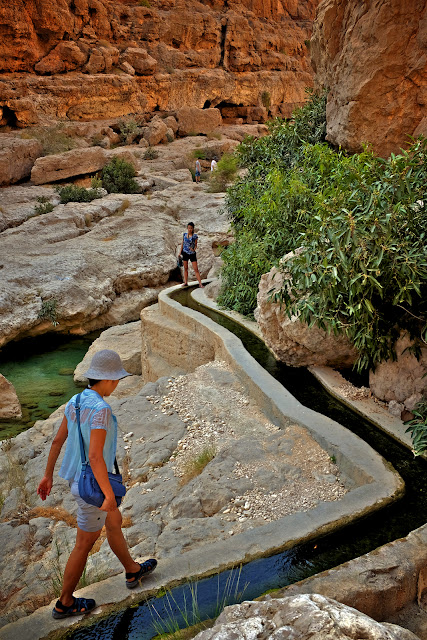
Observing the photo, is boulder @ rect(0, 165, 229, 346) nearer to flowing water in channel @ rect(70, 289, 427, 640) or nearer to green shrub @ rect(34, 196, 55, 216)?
green shrub @ rect(34, 196, 55, 216)

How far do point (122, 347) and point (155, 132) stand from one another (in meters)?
21.0

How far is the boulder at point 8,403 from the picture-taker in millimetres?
9720

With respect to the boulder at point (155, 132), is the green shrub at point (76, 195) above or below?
below

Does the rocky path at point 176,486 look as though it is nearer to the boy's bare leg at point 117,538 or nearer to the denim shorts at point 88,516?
the boy's bare leg at point 117,538

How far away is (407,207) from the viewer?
200 inches

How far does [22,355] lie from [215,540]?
10.8 m

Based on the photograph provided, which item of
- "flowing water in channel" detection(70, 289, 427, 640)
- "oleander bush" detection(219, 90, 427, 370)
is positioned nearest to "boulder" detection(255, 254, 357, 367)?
"oleander bush" detection(219, 90, 427, 370)

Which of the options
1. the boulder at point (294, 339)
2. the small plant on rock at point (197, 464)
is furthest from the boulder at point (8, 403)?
the small plant on rock at point (197, 464)

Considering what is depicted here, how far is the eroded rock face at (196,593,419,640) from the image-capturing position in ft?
6.36

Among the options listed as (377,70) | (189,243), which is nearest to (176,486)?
(189,243)

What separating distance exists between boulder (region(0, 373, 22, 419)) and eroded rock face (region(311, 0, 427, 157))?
8.39 metres

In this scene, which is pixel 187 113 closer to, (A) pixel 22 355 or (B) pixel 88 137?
(B) pixel 88 137

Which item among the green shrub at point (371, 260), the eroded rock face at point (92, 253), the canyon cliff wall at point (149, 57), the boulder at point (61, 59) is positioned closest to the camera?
the green shrub at point (371, 260)

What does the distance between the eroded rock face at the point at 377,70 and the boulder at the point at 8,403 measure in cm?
839
